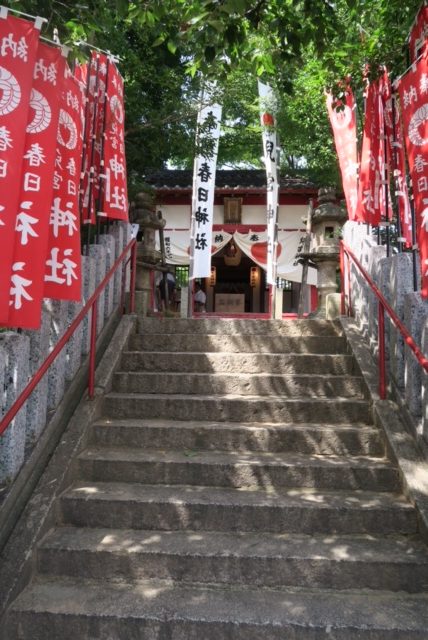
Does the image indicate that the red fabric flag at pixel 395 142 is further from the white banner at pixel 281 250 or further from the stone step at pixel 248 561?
the white banner at pixel 281 250

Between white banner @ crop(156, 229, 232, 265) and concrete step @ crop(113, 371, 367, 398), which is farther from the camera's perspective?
white banner @ crop(156, 229, 232, 265)

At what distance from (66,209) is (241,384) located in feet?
7.61

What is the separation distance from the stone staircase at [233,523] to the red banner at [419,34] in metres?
2.89

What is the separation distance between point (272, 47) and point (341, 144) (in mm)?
2031

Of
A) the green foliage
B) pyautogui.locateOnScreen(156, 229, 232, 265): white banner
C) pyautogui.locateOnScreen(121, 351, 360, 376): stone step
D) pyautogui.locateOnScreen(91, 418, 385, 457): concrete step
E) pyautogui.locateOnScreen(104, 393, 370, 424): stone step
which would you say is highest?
the green foliage

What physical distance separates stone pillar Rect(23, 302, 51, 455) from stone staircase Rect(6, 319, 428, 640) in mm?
489

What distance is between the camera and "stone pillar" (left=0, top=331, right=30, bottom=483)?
10.1 ft

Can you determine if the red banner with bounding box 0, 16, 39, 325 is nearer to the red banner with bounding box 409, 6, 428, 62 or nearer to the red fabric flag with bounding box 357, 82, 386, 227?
the red banner with bounding box 409, 6, 428, 62

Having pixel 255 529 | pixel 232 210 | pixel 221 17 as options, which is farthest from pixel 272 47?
pixel 232 210

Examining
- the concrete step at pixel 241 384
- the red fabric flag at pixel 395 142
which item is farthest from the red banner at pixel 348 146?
the concrete step at pixel 241 384

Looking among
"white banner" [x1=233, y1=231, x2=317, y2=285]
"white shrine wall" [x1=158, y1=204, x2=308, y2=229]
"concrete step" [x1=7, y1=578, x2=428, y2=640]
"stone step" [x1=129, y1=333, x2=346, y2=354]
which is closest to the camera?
"concrete step" [x1=7, y1=578, x2=428, y2=640]

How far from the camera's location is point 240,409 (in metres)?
4.36

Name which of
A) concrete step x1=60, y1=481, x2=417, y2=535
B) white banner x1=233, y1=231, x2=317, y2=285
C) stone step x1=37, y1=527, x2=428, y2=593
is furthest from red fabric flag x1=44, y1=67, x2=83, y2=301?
white banner x1=233, y1=231, x2=317, y2=285

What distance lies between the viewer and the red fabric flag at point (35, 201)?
10.1 ft
